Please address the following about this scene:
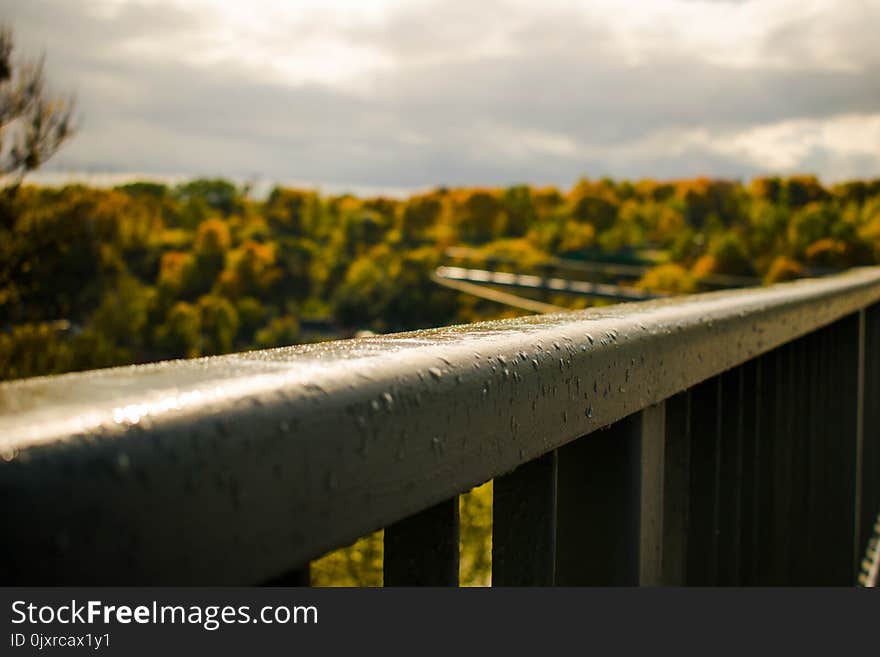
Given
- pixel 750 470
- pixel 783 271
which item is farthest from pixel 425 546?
pixel 783 271

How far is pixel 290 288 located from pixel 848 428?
289ft

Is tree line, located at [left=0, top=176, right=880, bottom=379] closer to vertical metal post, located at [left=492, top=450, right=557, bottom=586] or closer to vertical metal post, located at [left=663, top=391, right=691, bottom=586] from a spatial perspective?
vertical metal post, located at [left=663, top=391, right=691, bottom=586]

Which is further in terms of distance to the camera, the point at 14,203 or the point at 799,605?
the point at 14,203

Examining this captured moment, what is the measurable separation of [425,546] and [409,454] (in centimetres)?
19

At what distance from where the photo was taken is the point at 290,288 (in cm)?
8950

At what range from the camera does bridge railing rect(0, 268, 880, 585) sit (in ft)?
1.54

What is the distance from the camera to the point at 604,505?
4.14 feet

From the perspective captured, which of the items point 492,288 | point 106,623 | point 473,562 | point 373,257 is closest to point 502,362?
point 106,623

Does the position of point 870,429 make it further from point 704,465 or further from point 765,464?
point 704,465

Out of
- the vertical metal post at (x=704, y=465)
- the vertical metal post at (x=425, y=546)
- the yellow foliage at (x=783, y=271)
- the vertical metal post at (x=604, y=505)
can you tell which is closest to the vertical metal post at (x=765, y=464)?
the vertical metal post at (x=704, y=465)

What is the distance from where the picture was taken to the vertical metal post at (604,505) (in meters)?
1.25

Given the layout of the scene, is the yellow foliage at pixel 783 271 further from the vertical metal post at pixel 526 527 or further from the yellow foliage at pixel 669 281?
the vertical metal post at pixel 526 527

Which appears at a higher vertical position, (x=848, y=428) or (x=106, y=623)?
(x=106, y=623)

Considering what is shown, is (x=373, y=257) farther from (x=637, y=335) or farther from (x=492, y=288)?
(x=637, y=335)
